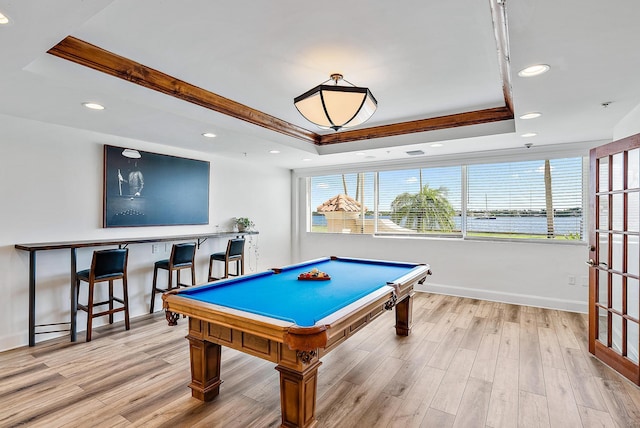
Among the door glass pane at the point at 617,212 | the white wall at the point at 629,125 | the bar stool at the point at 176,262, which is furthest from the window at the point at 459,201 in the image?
the bar stool at the point at 176,262

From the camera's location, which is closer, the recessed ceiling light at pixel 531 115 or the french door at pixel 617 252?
the french door at pixel 617 252

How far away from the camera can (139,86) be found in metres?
2.86

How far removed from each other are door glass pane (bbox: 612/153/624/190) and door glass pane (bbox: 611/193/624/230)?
3.6 inches

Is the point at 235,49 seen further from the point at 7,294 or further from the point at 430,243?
the point at 430,243

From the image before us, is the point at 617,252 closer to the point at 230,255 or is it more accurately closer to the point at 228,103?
the point at 228,103

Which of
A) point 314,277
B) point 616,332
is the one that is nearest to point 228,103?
point 314,277

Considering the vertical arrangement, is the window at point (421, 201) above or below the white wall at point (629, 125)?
below

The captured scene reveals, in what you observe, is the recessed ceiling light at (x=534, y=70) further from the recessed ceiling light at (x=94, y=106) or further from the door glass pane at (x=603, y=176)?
the recessed ceiling light at (x=94, y=106)

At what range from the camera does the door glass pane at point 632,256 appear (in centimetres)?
278

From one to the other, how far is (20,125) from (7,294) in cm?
172

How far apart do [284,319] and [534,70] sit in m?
2.25

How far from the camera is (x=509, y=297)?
16.6 ft

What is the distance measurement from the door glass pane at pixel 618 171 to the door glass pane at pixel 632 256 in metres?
0.46

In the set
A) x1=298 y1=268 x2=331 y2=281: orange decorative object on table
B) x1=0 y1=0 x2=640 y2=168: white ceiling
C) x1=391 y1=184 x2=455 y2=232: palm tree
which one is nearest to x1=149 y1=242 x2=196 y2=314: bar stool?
x1=0 y1=0 x2=640 y2=168: white ceiling
